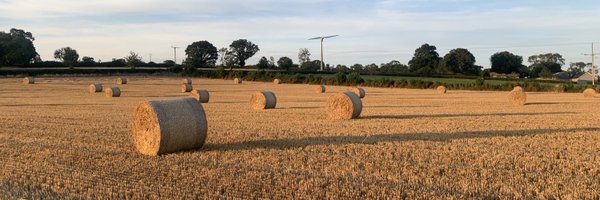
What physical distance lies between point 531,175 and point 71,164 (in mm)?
6872

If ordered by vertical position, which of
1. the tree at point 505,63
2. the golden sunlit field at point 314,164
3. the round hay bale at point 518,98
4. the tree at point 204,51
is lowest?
the golden sunlit field at point 314,164

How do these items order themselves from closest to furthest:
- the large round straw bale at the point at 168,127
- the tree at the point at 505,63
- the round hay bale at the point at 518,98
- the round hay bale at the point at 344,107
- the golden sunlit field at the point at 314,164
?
the golden sunlit field at the point at 314,164 < the large round straw bale at the point at 168,127 < the round hay bale at the point at 344,107 < the round hay bale at the point at 518,98 < the tree at the point at 505,63

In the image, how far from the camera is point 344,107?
1708cm

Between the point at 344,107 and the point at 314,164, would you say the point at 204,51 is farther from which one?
the point at 314,164

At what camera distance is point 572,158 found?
891cm

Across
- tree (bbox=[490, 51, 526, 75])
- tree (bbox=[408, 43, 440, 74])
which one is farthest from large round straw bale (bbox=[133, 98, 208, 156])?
tree (bbox=[490, 51, 526, 75])

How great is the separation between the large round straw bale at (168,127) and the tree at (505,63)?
352ft

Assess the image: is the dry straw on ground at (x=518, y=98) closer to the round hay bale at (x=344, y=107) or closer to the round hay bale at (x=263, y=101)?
the round hay bale at (x=263, y=101)

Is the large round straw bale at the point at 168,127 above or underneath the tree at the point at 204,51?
underneath

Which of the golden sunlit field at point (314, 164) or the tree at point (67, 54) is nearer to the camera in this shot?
the golden sunlit field at point (314, 164)

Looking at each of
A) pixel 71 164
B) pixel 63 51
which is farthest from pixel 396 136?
pixel 63 51

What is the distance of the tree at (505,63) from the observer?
10938 cm

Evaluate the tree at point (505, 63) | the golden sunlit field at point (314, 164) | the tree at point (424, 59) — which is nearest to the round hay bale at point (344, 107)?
the golden sunlit field at point (314, 164)

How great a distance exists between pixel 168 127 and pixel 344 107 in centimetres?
807
